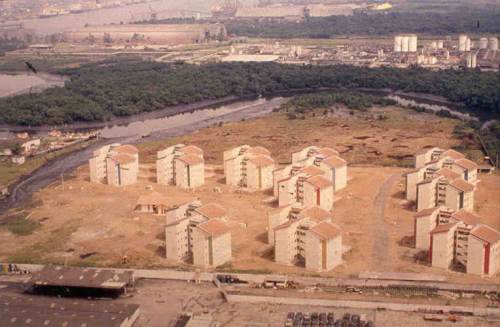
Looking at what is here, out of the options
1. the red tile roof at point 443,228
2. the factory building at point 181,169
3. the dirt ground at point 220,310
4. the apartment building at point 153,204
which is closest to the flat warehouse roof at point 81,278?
the dirt ground at point 220,310

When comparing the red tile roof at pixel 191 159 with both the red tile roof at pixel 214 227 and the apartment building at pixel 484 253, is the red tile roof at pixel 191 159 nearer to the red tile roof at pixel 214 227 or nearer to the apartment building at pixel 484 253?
the red tile roof at pixel 214 227

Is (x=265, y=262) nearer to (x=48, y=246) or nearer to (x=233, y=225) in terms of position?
(x=233, y=225)

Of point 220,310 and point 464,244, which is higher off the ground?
point 464,244

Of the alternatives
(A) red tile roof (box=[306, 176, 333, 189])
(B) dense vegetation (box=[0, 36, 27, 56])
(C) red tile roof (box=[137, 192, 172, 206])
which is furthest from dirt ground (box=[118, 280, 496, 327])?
(B) dense vegetation (box=[0, 36, 27, 56])

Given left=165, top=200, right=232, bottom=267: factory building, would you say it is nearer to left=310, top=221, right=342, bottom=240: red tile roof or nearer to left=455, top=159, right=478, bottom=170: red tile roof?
left=310, top=221, right=342, bottom=240: red tile roof

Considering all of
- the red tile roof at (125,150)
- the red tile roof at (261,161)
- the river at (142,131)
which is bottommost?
the river at (142,131)

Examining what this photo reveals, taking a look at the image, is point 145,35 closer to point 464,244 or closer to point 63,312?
point 464,244

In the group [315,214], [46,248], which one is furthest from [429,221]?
[46,248]
